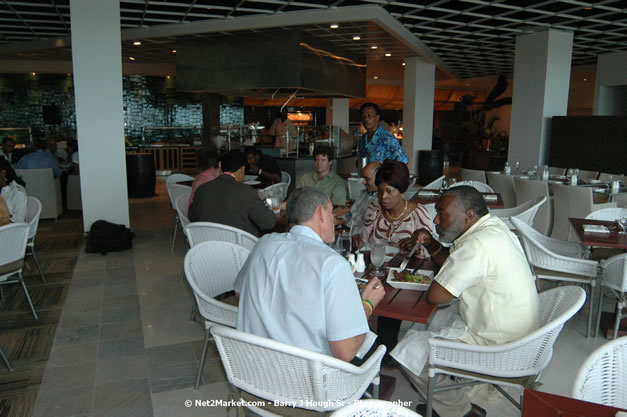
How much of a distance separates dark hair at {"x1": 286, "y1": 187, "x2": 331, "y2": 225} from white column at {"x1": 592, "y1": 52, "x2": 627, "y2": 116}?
11583mm

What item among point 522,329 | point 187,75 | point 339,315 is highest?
point 187,75

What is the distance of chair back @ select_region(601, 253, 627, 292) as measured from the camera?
3248 mm

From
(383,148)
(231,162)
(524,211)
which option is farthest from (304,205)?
(524,211)

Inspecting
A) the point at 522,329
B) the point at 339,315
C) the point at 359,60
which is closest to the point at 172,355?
the point at 339,315

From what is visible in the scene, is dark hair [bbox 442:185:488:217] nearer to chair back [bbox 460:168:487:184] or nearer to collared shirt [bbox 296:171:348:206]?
collared shirt [bbox 296:171:348:206]

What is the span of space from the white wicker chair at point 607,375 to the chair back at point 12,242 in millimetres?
3495

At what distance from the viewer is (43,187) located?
757cm

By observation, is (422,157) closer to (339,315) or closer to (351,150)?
(351,150)

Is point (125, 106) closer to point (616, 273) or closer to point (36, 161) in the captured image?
point (36, 161)

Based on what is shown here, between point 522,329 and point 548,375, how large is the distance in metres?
1.18

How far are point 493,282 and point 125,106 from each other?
14.2 metres

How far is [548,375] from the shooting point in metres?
2.99

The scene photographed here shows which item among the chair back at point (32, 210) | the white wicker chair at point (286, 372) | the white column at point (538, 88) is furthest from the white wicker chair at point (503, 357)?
the white column at point (538, 88)

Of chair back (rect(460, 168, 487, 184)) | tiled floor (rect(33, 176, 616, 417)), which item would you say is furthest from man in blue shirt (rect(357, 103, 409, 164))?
chair back (rect(460, 168, 487, 184))
